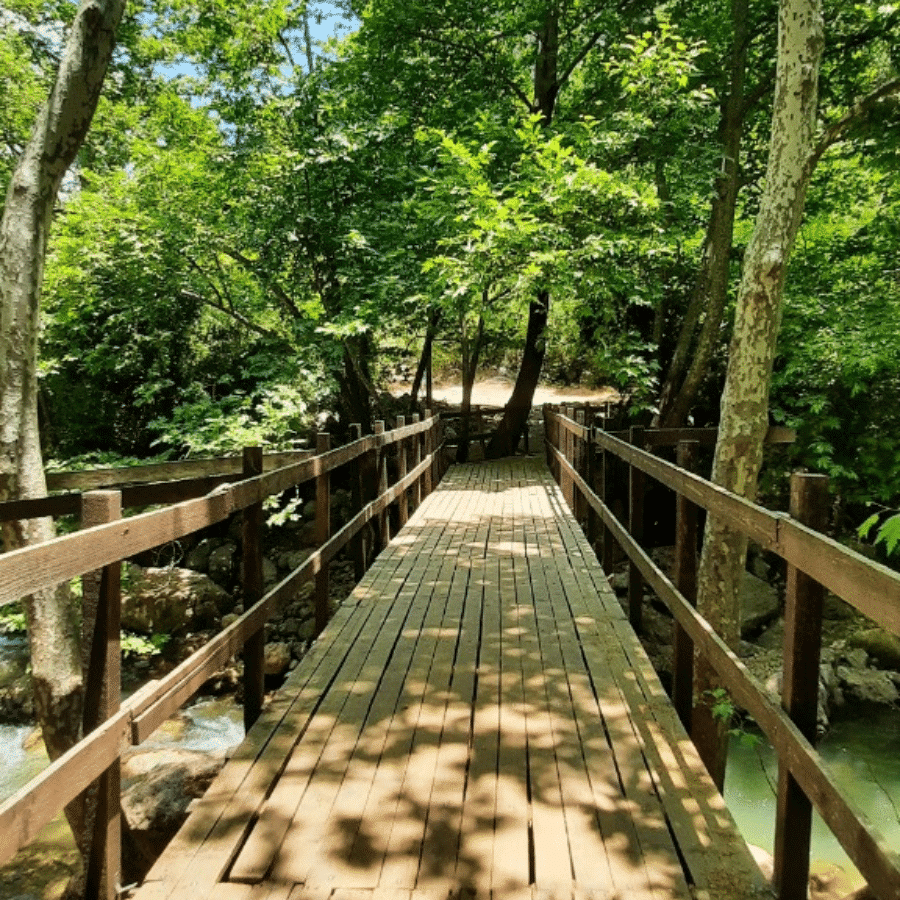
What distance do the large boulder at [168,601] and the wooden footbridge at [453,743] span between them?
7134mm

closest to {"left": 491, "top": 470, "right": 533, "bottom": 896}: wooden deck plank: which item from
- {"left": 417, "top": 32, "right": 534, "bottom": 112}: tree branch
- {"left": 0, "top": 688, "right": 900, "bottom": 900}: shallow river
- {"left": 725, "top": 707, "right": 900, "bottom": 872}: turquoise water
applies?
{"left": 0, "top": 688, "right": 900, "bottom": 900}: shallow river

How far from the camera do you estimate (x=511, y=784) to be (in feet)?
9.40

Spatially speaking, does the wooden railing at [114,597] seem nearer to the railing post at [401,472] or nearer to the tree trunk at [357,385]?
the railing post at [401,472]

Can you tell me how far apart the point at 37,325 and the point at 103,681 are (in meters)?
4.11

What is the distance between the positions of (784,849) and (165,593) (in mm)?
11042

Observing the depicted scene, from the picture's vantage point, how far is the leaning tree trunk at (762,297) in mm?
5543

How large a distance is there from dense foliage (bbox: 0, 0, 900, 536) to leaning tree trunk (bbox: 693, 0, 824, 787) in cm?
330

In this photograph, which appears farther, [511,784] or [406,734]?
[406,734]

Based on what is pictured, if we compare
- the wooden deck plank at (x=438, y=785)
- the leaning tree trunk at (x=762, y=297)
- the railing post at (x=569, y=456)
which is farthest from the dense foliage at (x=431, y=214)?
the wooden deck plank at (x=438, y=785)

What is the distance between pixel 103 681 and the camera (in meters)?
2.36

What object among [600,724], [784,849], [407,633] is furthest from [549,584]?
[784,849]

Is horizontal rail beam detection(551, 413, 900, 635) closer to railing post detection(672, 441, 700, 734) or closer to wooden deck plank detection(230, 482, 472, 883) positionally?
railing post detection(672, 441, 700, 734)

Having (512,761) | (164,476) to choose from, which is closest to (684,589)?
(512,761)

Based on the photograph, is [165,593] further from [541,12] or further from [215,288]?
[541,12]
